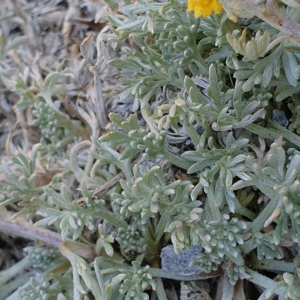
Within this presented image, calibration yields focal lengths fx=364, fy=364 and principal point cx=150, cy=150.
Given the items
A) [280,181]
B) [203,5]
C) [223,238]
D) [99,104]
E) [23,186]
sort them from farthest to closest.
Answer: [99,104], [23,186], [223,238], [280,181], [203,5]

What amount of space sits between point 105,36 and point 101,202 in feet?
2.28

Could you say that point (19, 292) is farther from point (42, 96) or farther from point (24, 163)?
point (42, 96)

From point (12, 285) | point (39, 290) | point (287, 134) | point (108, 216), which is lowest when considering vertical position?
point (12, 285)

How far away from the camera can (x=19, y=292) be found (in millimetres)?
1694

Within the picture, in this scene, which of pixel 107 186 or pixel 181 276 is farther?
pixel 107 186

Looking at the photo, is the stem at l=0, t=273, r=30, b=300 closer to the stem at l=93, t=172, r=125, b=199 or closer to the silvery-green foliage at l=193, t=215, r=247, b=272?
the stem at l=93, t=172, r=125, b=199

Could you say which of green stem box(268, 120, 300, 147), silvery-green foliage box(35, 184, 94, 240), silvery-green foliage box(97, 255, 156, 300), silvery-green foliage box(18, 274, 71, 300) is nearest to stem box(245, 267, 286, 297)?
silvery-green foliage box(97, 255, 156, 300)

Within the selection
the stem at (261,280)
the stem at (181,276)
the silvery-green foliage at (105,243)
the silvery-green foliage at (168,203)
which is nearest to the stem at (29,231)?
the silvery-green foliage at (105,243)

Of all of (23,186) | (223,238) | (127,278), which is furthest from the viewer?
(23,186)

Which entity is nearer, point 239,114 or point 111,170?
point 239,114

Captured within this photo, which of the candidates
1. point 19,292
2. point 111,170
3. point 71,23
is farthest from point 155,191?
point 71,23

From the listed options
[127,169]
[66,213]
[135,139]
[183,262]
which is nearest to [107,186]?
[127,169]

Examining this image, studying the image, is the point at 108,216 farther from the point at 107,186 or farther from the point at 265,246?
the point at 265,246

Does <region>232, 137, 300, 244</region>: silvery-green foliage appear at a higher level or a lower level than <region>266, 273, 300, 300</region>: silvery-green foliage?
higher
